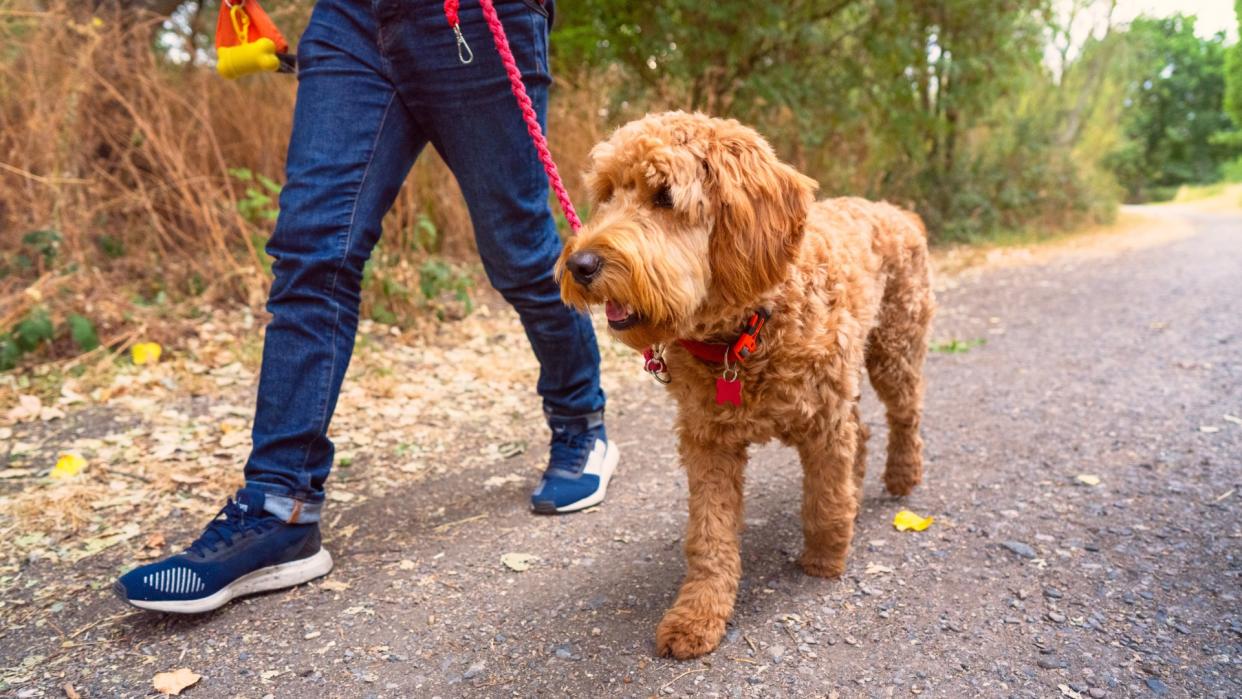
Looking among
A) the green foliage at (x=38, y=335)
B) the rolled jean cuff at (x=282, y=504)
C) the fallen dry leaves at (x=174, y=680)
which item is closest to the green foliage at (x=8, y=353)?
the green foliage at (x=38, y=335)

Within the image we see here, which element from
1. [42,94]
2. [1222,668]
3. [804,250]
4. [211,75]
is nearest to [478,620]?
[804,250]

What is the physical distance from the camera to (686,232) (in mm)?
2150

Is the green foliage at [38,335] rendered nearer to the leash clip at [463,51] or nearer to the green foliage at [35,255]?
the green foliage at [35,255]

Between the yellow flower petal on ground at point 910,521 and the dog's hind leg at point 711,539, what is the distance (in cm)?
81

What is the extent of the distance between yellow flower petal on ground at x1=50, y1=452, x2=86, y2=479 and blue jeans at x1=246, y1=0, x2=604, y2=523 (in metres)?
1.50

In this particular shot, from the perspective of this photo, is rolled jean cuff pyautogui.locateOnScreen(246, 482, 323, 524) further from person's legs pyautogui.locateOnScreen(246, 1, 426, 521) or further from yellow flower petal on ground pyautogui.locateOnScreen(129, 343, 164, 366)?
yellow flower petal on ground pyautogui.locateOnScreen(129, 343, 164, 366)

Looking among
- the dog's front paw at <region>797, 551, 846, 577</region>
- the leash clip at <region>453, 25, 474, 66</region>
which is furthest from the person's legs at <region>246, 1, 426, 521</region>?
the dog's front paw at <region>797, 551, 846, 577</region>

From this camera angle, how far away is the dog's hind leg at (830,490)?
2422mm

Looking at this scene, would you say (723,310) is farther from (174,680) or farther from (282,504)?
(174,680)

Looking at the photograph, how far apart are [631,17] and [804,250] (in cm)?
670

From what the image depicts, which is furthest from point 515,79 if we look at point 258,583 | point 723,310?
point 258,583

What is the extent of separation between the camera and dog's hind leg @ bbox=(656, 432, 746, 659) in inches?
88.0

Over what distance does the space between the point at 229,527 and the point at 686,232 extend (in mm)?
1670

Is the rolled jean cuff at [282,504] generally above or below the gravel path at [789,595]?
above
